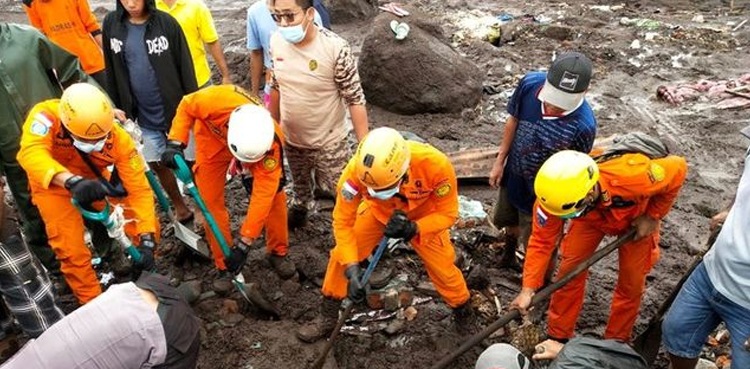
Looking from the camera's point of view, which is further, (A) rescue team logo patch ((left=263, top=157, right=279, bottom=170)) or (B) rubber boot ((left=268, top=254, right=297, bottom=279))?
(B) rubber boot ((left=268, top=254, right=297, bottom=279))

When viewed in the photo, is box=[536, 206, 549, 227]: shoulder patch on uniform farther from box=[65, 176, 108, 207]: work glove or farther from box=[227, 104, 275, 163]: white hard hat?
box=[65, 176, 108, 207]: work glove

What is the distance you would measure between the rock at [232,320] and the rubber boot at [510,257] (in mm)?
2101

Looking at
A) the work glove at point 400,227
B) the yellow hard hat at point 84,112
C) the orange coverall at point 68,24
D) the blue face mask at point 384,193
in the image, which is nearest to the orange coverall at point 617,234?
the work glove at point 400,227

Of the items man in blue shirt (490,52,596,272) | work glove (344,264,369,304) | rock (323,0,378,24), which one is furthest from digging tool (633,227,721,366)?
rock (323,0,378,24)

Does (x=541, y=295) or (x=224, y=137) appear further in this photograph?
(x=224, y=137)

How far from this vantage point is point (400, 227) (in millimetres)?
3365

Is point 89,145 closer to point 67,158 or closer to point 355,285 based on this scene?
point 67,158

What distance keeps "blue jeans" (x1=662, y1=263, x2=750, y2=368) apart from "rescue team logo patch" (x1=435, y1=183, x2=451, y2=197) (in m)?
1.41

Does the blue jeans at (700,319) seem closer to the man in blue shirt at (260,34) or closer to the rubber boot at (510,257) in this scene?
the rubber boot at (510,257)

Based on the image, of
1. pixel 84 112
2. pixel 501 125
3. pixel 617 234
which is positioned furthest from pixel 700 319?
pixel 501 125

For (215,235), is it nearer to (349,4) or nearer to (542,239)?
(542,239)

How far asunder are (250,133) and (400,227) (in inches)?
43.2

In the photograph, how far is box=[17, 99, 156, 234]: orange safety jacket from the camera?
3514mm

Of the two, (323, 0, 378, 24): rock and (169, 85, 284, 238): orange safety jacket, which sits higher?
(169, 85, 284, 238): orange safety jacket
